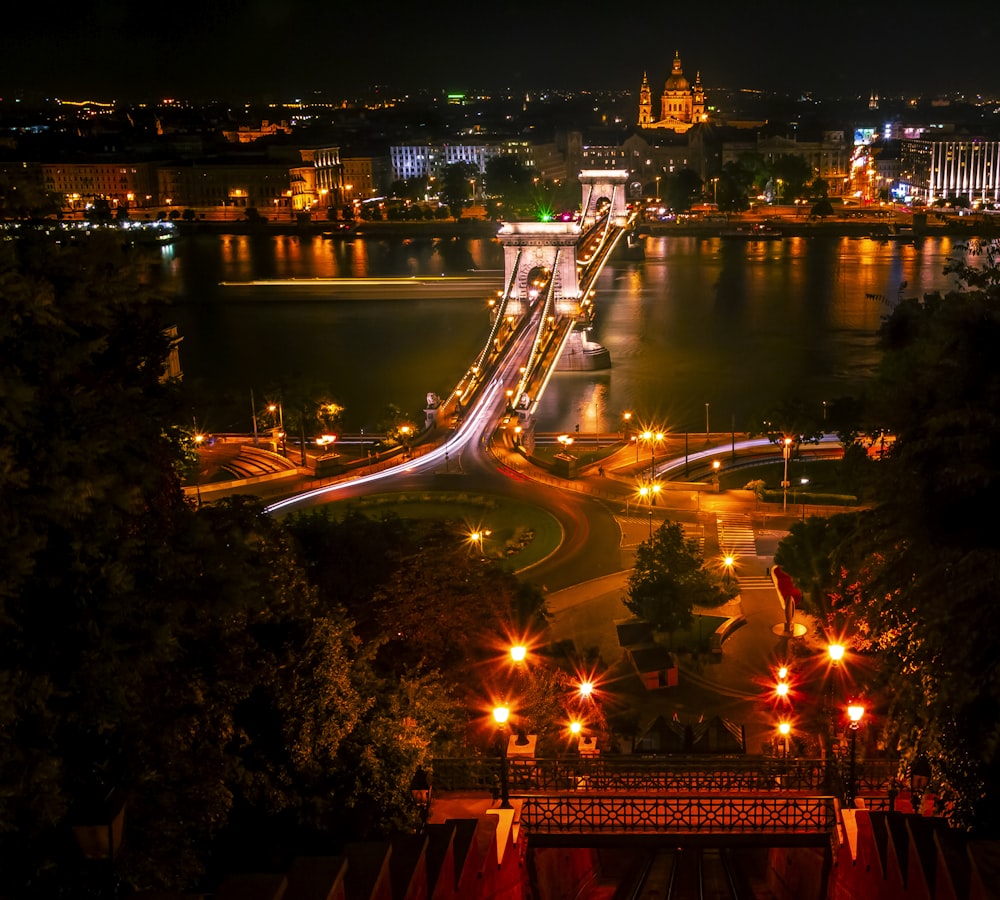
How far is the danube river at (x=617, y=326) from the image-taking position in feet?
40.3

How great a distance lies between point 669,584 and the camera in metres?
5.32

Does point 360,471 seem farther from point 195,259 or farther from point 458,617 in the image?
point 195,259

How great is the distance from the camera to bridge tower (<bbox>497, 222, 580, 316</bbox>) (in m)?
15.8

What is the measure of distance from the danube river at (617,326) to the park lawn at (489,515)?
166cm

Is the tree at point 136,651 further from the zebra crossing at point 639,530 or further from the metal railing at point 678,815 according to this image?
the zebra crossing at point 639,530

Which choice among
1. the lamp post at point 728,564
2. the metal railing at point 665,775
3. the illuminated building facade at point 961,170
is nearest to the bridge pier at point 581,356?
the lamp post at point 728,564

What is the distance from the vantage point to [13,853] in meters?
2.08

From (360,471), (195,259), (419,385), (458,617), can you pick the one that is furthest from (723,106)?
(458,617)

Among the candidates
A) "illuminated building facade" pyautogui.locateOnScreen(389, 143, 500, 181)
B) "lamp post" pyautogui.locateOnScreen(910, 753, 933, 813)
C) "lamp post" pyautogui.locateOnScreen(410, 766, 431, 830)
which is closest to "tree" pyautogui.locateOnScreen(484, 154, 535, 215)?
"illuminated building facade" pyautogui.locateOnScreen(389, 143, 500, 181)

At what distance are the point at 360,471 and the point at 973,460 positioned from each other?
256 inches

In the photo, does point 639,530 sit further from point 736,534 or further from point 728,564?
point 728,564

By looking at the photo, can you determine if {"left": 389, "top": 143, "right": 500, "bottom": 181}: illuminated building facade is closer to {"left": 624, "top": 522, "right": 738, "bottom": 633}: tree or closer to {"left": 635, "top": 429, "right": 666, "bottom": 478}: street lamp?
{"left": 635, "top": 429, "right": 666, "bottom": 478}: street lamp

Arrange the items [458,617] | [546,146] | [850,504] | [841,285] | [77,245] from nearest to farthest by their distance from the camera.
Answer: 1. [77,245]
2. [458,617]
3. [850,504]
4. [841,285]
5. [546,146]

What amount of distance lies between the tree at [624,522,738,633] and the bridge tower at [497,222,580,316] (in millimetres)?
10278
